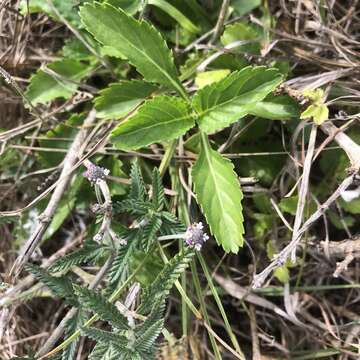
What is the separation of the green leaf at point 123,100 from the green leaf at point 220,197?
0.73 feet

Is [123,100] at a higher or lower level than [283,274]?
higher

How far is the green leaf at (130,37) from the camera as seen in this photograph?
1229 mm

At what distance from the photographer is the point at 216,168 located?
1.27 metres

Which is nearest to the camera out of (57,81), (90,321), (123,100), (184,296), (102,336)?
(102,336)

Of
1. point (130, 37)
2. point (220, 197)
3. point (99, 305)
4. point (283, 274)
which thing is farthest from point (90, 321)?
point (130, 37)

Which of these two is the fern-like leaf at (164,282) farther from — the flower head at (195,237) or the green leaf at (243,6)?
the green leaf at (243,6)

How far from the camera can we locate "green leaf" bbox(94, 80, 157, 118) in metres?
1.36

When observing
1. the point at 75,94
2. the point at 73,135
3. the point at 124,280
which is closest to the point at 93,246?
the point at 124,280

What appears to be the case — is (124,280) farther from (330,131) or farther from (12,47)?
(12,47)

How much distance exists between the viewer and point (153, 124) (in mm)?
1241

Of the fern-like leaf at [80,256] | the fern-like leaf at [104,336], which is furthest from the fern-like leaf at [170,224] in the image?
the fern-like leaf at [104,336]

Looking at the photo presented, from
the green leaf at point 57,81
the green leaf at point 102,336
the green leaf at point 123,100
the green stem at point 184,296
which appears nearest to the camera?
the green leaf at point 102,336

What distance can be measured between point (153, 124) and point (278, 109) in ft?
0.97

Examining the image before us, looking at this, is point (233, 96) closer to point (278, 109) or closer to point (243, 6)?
point (278, 109)
